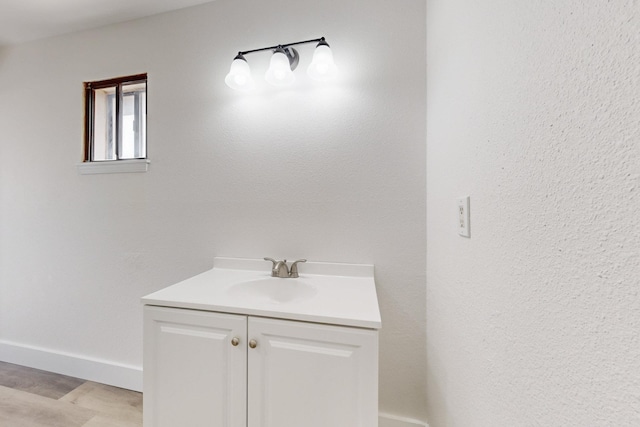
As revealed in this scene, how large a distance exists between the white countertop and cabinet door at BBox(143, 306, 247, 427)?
44 millimetres

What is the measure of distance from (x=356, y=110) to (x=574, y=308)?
1288mm

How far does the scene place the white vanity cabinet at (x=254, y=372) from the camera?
897 millimetres

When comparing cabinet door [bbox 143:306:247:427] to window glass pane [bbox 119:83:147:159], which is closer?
cabinet door [bbox 143:306:247:427]

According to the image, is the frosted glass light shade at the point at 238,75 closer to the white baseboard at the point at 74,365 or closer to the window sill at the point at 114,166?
the window sill at the point at 114,166

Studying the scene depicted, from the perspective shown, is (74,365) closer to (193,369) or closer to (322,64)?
(193,369)

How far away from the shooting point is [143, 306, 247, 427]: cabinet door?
100 centimetres

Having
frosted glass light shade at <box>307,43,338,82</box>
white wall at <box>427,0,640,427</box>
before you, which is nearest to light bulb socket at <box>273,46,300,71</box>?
frosted glass light shade at <box>307,43,338,82</box>

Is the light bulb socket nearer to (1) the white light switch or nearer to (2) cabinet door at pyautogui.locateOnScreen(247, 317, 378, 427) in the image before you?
(1) the white light switch

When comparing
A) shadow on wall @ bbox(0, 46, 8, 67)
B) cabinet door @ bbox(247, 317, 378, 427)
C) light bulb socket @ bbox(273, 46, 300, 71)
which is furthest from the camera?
shadow on wall @ bbox(0, 46, 8, 67)

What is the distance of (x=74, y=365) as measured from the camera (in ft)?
6.23

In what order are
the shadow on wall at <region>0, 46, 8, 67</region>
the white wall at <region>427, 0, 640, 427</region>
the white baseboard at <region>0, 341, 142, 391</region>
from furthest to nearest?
the shadow on wall at <region>0, 46, 8, 67</region>, the white baseboard at <region>0, 341, 142, 391</region>, the white wall at <region>427, 0, 640, 427</region>

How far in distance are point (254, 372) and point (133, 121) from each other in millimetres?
1844

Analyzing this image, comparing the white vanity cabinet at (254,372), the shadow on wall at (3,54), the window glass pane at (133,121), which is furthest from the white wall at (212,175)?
the white vanity cabinet at (254,372)

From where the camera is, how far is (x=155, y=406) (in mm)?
1079
